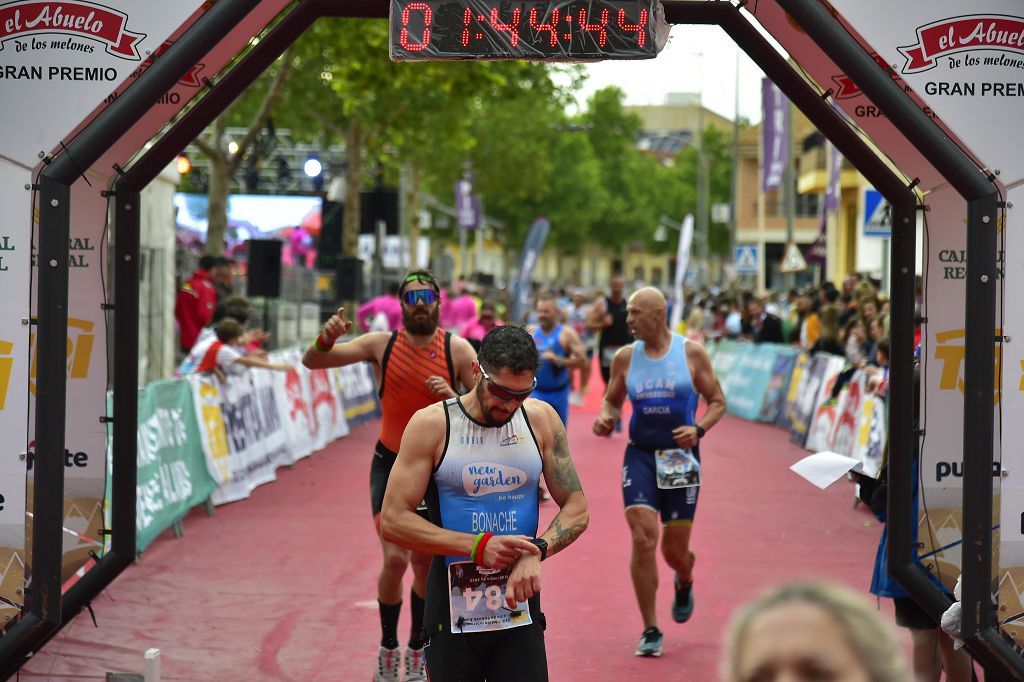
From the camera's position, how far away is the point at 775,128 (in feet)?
103

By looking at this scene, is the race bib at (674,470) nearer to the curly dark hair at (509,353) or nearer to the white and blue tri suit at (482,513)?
the white and blue tri suit at (482,513)

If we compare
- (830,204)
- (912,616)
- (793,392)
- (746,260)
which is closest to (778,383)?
(793,392)

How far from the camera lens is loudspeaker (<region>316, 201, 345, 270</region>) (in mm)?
32188

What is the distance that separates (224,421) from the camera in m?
13.2

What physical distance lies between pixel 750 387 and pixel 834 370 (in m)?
6.05

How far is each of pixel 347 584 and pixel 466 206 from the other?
45.8m

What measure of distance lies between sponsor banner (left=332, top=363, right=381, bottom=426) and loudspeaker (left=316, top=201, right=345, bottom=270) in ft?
30.3

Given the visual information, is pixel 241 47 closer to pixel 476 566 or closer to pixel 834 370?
pixel 476 566

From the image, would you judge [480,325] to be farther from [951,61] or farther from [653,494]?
[951,61]

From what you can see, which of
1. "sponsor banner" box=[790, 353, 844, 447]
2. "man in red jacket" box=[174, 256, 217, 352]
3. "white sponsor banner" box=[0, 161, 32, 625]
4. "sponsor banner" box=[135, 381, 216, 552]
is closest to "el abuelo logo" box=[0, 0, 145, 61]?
"white sponsor banner" box=[0, 161, 32, 625]

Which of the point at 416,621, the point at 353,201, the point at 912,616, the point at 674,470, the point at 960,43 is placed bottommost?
the point at 416,621

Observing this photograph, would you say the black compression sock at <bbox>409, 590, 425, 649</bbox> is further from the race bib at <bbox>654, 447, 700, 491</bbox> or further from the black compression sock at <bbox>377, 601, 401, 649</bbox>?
the race bib at <bbox>654, 447, 700, 491</bbox>

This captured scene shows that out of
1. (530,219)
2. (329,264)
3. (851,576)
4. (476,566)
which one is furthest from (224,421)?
(530,219)

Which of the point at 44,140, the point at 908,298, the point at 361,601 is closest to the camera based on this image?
the point at 44,140
